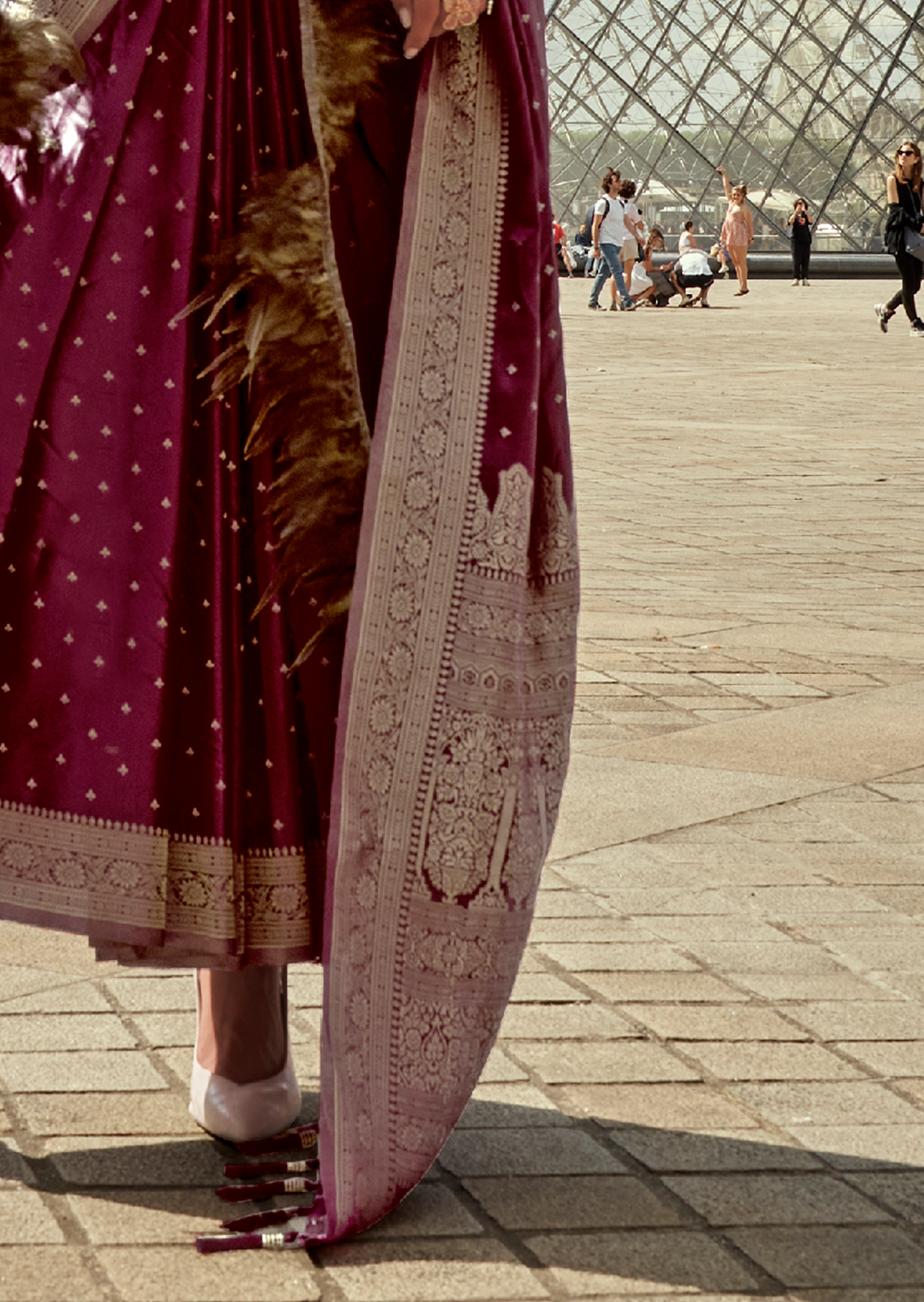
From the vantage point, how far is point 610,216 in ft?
86.7

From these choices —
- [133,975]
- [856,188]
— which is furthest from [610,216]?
[856,188]

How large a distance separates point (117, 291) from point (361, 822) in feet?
2.06

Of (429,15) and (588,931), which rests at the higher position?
(429,15)

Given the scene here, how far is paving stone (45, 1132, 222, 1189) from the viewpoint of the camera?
2.29 meters

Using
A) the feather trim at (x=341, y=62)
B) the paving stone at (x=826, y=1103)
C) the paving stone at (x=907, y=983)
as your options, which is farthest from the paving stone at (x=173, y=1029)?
the feather trim at (x=341, y=62)

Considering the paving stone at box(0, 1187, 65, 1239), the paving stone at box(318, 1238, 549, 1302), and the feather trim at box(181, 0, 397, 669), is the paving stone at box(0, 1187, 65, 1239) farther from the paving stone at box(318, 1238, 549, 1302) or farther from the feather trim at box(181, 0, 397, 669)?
the feather trim at box(181, 0, 397, 669)

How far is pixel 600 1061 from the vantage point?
104 inches

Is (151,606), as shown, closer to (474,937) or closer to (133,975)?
(474,937)

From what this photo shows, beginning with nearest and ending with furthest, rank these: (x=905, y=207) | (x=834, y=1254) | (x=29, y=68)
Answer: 1. (x=834, y=1254)
2. (x=29, y=68)
3. (x=905, y=207)

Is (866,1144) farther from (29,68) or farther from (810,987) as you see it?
(29,68)

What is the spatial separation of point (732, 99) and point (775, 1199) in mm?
66607

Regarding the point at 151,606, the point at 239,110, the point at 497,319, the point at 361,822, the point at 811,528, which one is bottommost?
the point at 811,528

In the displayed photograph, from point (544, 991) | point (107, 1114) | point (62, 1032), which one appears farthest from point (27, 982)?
point (544, 991)

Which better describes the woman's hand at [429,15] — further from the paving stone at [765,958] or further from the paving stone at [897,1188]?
the paving stone at [765,958]
